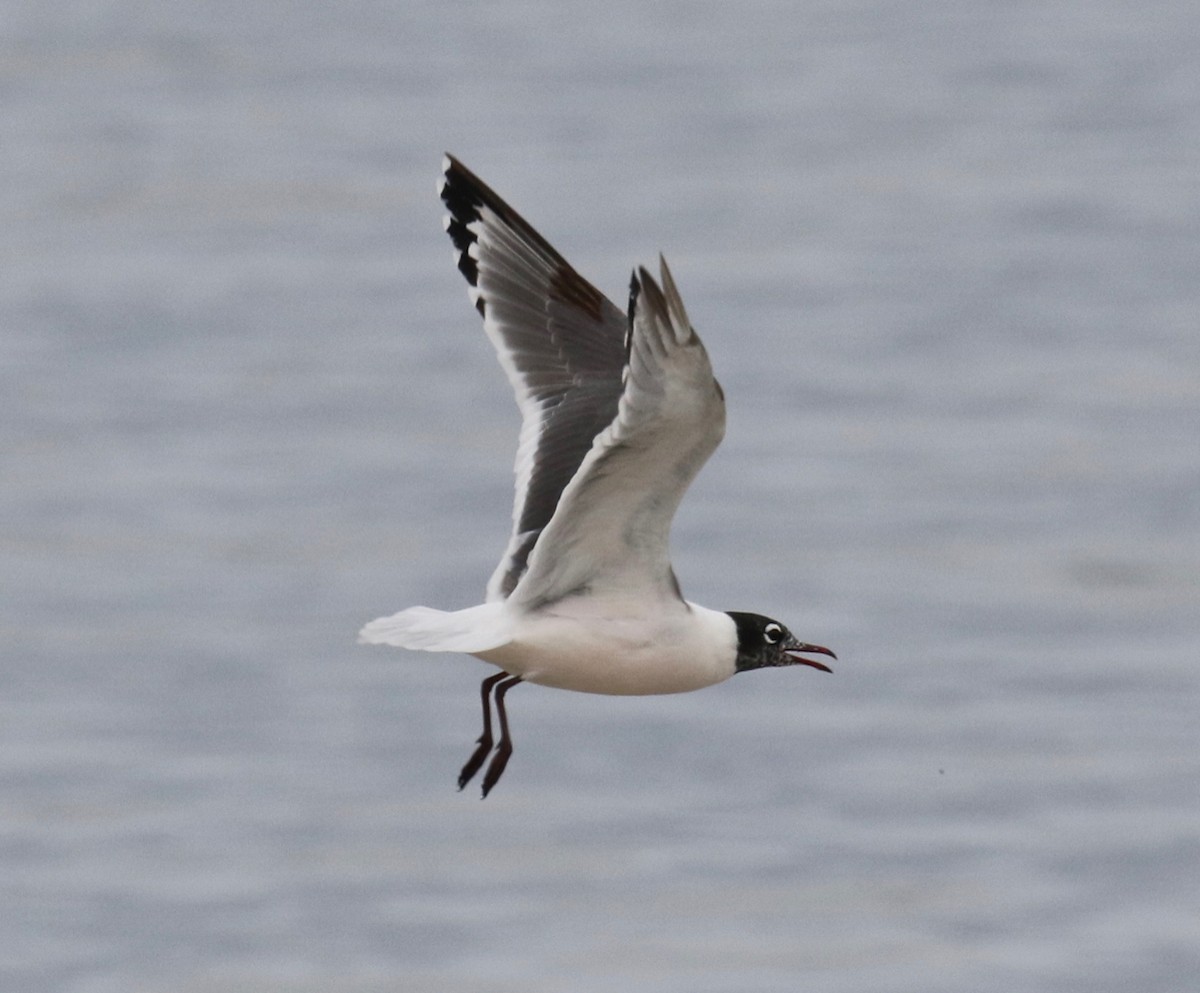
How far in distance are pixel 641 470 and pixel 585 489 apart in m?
0.18

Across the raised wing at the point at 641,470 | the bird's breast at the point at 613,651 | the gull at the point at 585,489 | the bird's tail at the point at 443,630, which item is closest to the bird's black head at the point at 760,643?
the gull at the point at 585,489

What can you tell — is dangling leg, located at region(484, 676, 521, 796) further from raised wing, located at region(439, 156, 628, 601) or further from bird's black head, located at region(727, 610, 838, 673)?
bird's black head, located at region(727, 610, 838, 673)

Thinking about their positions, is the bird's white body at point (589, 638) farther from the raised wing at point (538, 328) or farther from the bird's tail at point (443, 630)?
the raised wing at point (538, 328)

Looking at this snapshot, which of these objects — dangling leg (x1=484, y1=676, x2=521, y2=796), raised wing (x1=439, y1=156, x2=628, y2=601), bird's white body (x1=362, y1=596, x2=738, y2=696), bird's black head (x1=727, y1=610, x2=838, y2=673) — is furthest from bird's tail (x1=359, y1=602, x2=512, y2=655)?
bird's black head (x1=727, y1=610, x2=838, y2=673)

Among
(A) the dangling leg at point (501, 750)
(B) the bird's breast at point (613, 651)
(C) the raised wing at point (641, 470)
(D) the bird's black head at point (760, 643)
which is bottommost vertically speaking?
(A) the dangling leg at point (501, 750)

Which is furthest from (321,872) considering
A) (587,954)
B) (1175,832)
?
(1175,832)

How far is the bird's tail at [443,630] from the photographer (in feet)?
29.8

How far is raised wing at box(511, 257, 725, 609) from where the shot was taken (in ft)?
27.2

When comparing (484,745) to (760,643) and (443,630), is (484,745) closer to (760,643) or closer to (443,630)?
(443,630)

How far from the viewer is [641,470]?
8961mm

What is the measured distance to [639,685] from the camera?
9539 millimetres

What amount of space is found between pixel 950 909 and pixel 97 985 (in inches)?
195

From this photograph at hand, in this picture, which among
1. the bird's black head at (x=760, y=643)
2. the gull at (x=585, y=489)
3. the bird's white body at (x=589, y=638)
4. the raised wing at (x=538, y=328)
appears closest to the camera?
the gull at (x=585, y=489)

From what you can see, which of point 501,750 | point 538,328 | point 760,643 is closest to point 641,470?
point 501,750
